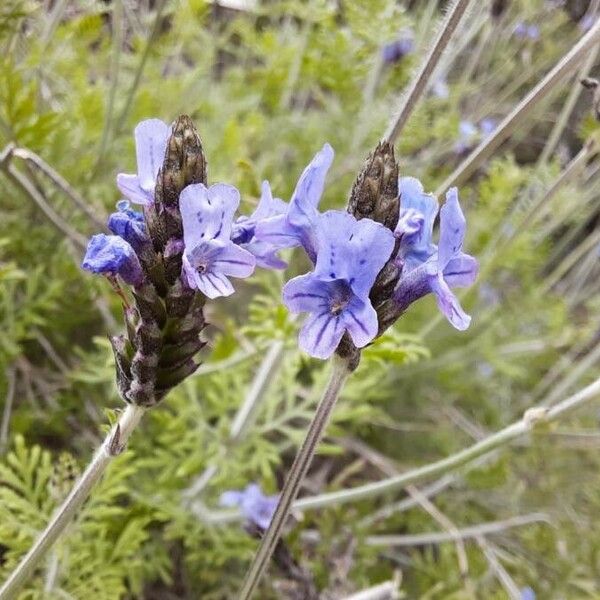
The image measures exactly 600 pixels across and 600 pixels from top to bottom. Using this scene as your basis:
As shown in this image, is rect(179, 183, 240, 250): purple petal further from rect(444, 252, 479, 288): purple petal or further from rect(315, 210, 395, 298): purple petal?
rect(444, 252, 479, 288): purple petal

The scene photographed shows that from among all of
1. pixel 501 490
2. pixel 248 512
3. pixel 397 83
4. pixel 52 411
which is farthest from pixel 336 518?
pixel 397 83

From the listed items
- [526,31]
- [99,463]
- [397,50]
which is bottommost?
[99,463]

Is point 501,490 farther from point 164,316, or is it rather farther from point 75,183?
point 164,316

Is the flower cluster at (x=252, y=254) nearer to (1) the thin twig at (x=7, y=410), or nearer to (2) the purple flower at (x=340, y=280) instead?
(2) the purple flower at (x=340, y=280)

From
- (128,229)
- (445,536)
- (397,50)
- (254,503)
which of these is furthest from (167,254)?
(397,50)

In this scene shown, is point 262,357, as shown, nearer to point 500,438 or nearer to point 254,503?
point 254,503

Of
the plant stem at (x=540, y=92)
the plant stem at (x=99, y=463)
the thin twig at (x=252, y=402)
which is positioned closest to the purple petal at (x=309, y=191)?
the plant stem at (x=99, y=463)

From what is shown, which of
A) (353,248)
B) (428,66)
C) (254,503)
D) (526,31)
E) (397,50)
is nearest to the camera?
(353,248)
